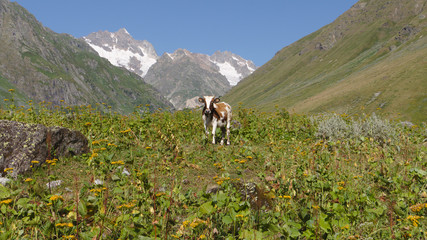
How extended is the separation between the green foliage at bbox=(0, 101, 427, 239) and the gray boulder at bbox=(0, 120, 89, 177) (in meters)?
0.40

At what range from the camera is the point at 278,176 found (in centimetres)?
773

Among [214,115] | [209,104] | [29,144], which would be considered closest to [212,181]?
[29,144]

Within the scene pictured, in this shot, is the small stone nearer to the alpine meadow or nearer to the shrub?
the alpine meadow

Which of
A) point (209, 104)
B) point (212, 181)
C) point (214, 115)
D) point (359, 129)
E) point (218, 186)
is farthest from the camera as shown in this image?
point (359, 129)

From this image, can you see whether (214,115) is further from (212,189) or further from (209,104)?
(212,189)

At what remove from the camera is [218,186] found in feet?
24.3

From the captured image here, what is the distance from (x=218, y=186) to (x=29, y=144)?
6266mm

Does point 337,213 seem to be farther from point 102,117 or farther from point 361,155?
point 102,117

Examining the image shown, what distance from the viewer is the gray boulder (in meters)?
8.25

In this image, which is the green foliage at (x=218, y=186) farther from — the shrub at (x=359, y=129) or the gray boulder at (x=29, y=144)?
the gray boulder at (x=29, y=144)

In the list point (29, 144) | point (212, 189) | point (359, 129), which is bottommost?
point (359, 129)

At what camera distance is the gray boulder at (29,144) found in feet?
27.1

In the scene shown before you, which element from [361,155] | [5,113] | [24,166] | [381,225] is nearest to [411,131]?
[361,155]

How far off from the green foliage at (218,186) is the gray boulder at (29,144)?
15.8 inches
